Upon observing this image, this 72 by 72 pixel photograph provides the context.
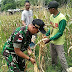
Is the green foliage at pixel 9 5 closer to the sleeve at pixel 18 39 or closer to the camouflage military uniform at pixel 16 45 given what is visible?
the camouflage military uniform at pixel 16 45

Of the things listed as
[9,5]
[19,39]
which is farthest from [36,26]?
[9,5]

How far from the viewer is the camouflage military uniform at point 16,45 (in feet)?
4.53

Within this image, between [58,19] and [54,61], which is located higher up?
[58,19]

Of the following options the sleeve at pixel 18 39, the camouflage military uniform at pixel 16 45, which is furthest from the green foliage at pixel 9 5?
the sleeve at pixel 18 39

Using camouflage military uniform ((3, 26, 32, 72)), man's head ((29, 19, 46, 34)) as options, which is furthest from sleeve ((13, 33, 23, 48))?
man's head ((29, 19, 46, 34))

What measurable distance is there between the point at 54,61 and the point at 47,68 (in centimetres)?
24

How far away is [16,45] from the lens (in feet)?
4.56

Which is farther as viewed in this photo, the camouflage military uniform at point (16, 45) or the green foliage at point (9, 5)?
the green foliage at point (9, 5)

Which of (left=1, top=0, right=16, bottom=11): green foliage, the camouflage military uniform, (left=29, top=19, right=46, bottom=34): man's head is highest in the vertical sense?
(left=1, top=0, right=16, bottom=11): green foliage

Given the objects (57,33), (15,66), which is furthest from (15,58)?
(57,33)

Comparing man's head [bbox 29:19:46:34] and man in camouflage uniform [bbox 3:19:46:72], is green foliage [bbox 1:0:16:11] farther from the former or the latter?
man's head [bbox 29:19:46:34]

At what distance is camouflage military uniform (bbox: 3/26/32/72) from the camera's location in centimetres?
138

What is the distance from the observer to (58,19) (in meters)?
1.81

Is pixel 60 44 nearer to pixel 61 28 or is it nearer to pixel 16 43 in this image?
pixel 61 28
